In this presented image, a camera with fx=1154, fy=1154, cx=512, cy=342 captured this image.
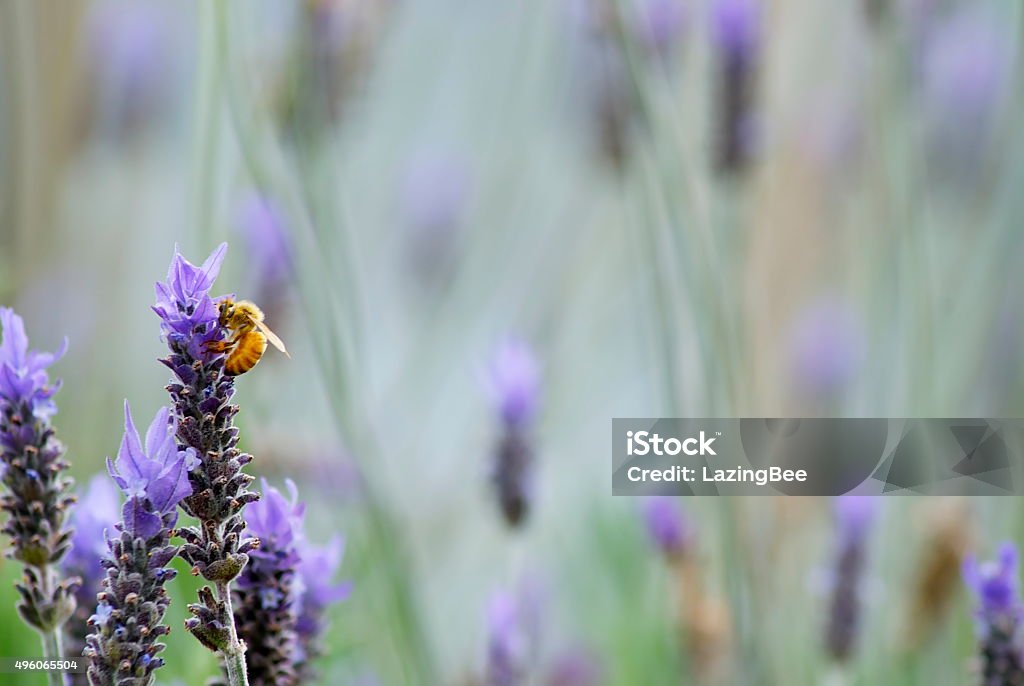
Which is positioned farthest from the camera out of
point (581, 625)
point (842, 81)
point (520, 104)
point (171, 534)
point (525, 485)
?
point (842, 81)

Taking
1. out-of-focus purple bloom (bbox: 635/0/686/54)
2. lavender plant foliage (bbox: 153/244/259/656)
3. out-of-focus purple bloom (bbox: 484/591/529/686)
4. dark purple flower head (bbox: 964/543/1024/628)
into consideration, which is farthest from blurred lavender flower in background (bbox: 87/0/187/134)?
dark purple flower head (bbox: 964/543/1024/628)

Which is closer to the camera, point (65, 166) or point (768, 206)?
point (65, 166)

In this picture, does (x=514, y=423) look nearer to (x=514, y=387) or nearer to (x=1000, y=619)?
(x=514, y=387)

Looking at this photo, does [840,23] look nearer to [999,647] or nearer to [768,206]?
[768,206]

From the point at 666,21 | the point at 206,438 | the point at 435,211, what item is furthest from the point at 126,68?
the point at 206,438

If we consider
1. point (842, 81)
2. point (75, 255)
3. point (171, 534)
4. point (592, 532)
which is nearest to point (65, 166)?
point (75, 255)
